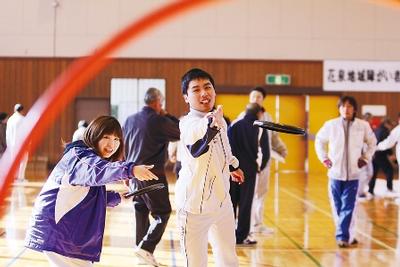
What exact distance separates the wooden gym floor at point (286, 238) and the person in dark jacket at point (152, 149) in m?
0.26

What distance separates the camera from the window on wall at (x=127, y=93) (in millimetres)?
18719

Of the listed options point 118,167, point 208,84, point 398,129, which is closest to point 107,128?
point 118,167

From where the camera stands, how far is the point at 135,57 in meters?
18.8

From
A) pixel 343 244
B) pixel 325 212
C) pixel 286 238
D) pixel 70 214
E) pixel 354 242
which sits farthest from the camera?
pixel 325 212

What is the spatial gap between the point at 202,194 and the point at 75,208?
2.75 ft

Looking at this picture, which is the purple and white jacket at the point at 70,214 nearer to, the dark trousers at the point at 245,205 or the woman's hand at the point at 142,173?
the woman's hand at the point at 142,173

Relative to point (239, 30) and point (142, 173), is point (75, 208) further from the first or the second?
point (239, 30)

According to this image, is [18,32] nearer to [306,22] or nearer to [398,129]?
[306,22]

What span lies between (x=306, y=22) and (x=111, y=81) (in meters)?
6.68

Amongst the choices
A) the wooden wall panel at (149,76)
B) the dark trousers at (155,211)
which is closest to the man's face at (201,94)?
the dark trousers at (155,211)

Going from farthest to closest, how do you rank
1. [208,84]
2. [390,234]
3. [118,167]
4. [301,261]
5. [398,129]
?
[398,129] → [390,234] → [301,261] → [208,84] → [118,167]

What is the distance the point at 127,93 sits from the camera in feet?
61.8

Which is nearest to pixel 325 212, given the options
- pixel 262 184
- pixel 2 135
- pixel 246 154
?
pixel 262 184

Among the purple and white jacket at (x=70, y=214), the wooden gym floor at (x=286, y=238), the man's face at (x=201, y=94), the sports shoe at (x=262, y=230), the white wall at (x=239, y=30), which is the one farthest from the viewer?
the white wall at (x=239, y=30)
